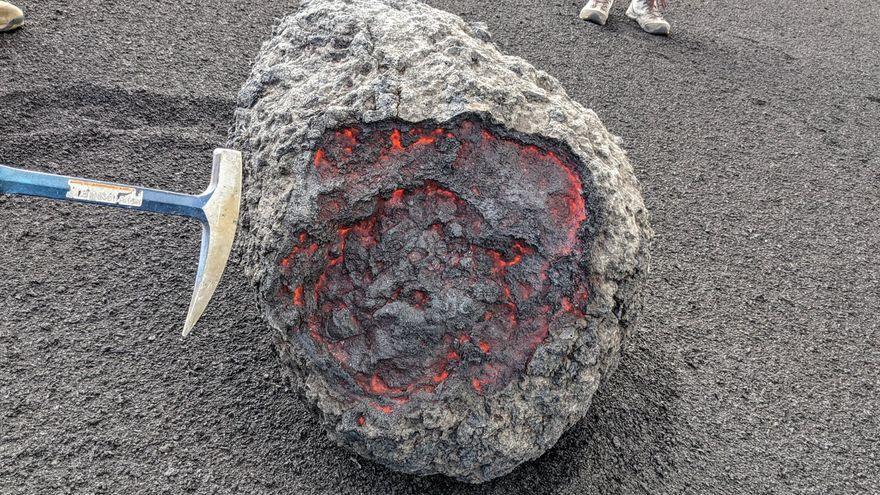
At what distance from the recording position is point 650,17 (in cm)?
349

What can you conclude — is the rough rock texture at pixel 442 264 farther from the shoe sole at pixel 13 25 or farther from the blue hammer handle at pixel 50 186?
the shoe sole at pixel 13 25

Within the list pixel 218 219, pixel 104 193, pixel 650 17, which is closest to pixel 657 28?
pixel 650 17

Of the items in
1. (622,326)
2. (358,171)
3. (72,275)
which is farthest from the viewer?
(72,275)

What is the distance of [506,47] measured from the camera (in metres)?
3.17

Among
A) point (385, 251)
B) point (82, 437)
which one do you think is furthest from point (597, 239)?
point (82, 437)

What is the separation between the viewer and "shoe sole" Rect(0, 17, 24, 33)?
2650 millimetres

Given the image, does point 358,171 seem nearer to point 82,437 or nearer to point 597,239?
point 597,239

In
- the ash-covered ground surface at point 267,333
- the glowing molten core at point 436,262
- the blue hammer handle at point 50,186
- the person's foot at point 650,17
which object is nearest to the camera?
the blue hammer handle at point 50,186

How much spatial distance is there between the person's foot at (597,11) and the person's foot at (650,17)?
0.51 ft

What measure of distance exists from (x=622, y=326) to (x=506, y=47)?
199 centimetres

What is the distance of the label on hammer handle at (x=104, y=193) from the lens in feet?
4.18

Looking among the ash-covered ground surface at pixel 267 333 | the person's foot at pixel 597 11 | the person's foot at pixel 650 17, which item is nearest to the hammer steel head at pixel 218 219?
the ash-covered ground surface at pixel 267 333

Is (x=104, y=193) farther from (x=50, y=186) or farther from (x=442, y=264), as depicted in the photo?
(x=442, y=264)

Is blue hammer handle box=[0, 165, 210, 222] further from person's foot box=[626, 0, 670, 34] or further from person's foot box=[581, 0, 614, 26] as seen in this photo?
person's foot box=[626, 0, 670, 34]
